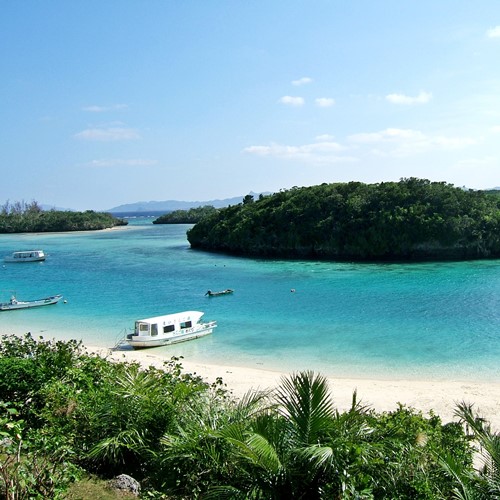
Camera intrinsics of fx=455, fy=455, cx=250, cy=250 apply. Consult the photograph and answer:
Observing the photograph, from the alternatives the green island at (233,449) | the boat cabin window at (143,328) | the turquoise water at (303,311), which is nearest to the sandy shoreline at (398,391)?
the turquoise water at (303,311)

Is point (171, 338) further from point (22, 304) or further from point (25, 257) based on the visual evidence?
point (25, 257)

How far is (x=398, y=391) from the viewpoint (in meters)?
17.0

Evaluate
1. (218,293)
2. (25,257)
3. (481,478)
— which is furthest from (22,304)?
(481,478)

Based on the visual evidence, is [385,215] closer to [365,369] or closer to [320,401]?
[365,369]

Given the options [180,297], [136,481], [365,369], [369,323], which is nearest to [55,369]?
[136,481]

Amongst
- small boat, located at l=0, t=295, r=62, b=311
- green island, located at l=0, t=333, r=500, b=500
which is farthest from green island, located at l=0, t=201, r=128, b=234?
green island, located at l=0, t=333, r=500, b=500

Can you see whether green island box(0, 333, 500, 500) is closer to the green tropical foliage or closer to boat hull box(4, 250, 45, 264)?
boat hull box(4, 250, 45, 264)

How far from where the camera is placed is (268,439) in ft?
19.3

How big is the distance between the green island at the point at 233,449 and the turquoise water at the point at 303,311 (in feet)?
41.9

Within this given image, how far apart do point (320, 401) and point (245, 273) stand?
142 feet

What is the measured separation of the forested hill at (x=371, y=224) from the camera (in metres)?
55.6

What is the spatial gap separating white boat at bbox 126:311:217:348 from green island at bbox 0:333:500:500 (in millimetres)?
15261

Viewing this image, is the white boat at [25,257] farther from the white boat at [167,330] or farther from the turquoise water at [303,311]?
the white boat at [167,330]

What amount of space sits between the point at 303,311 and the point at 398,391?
13.9m
